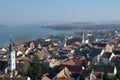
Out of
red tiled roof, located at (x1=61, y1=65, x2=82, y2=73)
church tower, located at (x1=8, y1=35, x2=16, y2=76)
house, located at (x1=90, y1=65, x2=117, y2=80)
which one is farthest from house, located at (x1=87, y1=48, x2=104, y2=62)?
church tower, located at (x1=8, y1=35, x2=16, y2=76)

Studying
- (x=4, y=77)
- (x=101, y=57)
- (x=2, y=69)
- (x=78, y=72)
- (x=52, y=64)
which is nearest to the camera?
(x=4, y=77)

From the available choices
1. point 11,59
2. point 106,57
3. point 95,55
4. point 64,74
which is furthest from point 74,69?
point 95,55

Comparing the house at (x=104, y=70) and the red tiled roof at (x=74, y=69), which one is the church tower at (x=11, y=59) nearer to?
the red tiled roof at (x=74, y=69)

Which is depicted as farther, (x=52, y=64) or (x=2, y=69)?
(x=52, y=64)

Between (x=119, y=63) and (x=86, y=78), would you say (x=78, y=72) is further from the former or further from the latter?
(x=119, y=63)

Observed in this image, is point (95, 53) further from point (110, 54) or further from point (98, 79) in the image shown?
point (98, 79)

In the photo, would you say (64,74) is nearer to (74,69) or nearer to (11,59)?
(74,69)

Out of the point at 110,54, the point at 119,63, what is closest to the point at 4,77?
the point at 119,63

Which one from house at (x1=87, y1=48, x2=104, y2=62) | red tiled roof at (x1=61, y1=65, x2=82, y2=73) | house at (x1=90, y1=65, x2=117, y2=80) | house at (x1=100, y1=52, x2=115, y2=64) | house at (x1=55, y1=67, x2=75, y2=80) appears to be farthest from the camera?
house at (x1=87, y1=48, x2=104, y2=62)

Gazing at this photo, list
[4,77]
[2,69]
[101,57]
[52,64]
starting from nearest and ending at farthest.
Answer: [4,77] < [2,69] < [52,64] < [101,57]

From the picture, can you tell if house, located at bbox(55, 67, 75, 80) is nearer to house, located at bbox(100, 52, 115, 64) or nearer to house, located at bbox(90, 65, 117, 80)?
house, located at bbox(90, 65, 117, 80)

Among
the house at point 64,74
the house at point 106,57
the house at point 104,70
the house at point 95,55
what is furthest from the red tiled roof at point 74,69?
the house at point 95,55
